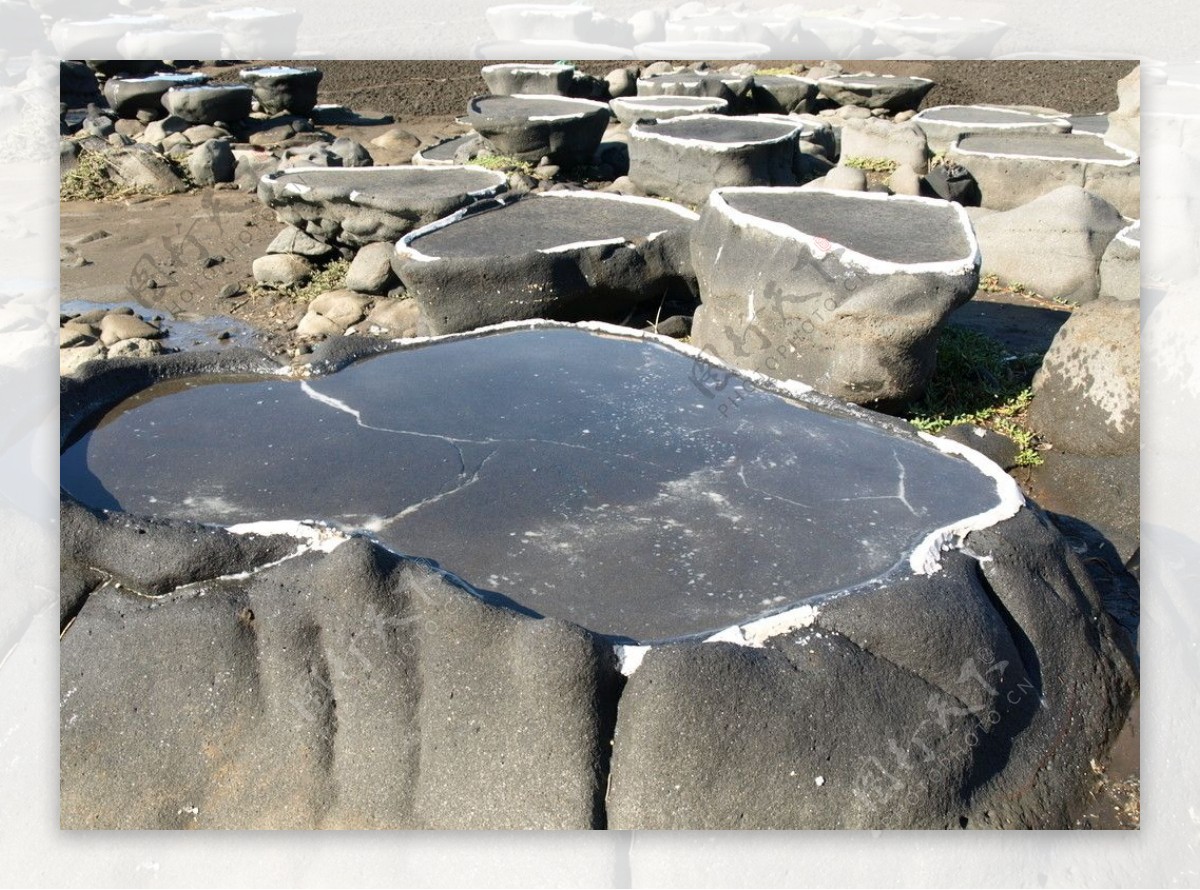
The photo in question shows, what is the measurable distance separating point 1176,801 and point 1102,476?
6.71 ft

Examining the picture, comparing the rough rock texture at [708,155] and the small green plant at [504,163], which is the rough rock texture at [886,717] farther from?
the small green plant at [504,163]

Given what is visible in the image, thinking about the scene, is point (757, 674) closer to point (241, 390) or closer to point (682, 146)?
point (241, 390)

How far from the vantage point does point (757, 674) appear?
2588 millimetres

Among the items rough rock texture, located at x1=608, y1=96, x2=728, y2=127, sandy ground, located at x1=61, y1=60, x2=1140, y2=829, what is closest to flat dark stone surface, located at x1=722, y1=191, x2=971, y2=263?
sandy ground, located at x1=61, y1=60, x2=1140, y2=829

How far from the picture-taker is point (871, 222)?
549 cm

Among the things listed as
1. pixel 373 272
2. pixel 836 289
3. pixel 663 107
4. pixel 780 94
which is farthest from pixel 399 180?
pixel 780 94

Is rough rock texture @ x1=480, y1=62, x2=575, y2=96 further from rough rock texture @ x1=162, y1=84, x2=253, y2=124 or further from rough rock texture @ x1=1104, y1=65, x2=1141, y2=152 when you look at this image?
rough rock texture @ x1=1104, y1=65, x2=1141, y2=152

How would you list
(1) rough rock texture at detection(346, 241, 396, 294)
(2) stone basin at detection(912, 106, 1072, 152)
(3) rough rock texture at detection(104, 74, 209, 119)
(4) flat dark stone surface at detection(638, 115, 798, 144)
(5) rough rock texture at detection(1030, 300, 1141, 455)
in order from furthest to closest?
1. (3) rough rock texture at detection(104, 74, 209, 119)
2. (2) stone basin at detection(912, 106, 1072, 152)
3. (4) flat dark stone surface at detection(638, 115, 798, 144)
4. (1) rough rock texture at detection(346, 241, 396, 294)
5. (5) rough rock texture at detection(1030, 300, 1141, 455)

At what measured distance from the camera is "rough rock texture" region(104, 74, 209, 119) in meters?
12.0

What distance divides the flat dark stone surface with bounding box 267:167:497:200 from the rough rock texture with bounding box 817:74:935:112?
6.29 metres

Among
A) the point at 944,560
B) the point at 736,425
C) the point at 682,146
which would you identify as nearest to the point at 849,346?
the point at 736,425

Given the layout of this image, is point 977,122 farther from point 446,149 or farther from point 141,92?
point 141,92

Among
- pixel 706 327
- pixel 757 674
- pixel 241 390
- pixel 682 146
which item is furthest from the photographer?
pixel 682 146

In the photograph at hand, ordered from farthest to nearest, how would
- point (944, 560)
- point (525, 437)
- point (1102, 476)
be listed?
1. point (1102, 476)
2. point (525, 437)
3. point (944, 560)
